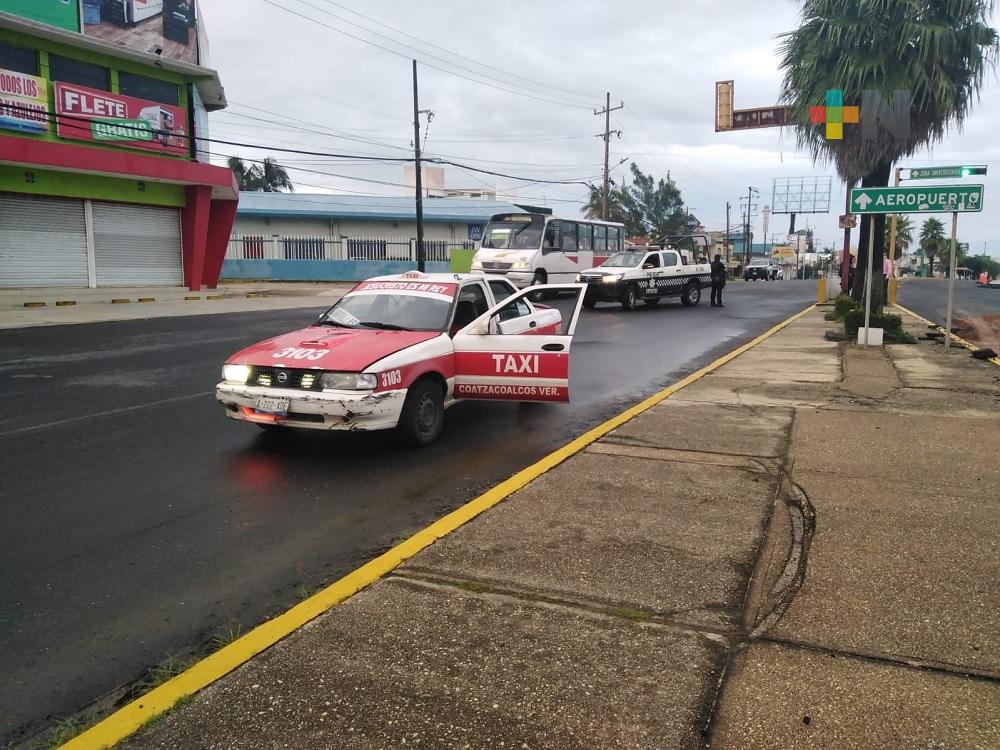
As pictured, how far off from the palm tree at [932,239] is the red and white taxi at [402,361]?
391 ft

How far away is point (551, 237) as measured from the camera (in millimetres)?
27094

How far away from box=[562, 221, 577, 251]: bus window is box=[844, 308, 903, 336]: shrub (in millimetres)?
13915

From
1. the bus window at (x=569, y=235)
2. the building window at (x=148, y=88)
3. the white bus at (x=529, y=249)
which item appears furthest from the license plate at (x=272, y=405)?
the building window at (x=148, y=88)

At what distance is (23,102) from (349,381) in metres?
22.0

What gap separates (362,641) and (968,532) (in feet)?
12.3

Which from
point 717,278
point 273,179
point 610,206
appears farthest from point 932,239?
point 717,278

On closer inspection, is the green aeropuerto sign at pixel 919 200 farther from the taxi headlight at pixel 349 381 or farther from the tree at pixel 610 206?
the tree at pixel 610 206

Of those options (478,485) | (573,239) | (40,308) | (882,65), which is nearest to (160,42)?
(40,308)

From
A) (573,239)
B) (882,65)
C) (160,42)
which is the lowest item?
(573,239)

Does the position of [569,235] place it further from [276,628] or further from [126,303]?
[276,628]

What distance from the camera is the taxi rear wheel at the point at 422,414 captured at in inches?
267

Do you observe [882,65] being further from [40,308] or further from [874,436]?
[40,308]

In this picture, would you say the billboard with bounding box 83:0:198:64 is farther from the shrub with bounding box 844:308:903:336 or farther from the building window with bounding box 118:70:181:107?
the shrub with bounding box 844:308:903:336

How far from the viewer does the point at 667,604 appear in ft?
12.3
